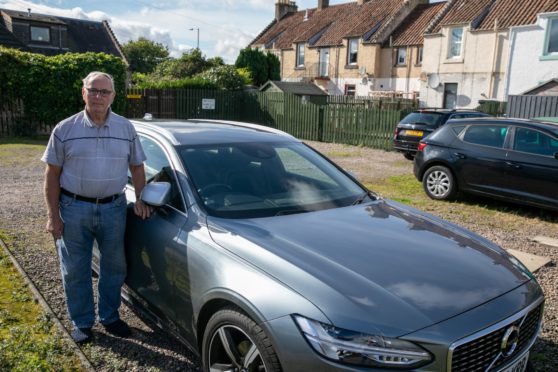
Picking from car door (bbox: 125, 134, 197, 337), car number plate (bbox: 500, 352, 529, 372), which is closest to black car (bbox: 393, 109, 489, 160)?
car door (bbox: 125, 134, 197, 337)

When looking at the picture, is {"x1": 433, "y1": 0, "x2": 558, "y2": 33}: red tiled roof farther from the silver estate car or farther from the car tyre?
the silver estate car

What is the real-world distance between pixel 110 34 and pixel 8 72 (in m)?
23.3

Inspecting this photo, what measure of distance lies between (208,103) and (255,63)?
14015 mm

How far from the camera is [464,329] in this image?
2137 mm

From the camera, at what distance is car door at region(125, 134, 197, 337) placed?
292cm

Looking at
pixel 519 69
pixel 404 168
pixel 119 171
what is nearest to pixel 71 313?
pixel 119 171

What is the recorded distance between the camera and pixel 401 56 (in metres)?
32.4

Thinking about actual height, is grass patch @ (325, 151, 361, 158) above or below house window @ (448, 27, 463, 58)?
below

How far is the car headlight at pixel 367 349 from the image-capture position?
6.66ft

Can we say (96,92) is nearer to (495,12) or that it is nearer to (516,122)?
(516,122)

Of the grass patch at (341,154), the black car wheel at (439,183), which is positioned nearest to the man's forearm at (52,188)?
the black car wheel at (439,183)

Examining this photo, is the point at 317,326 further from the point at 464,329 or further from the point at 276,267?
the point at 464,329

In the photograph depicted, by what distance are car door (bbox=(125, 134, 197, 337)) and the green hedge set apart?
15.0m

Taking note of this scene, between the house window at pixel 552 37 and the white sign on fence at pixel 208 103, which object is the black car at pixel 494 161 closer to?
the white sign on fence at pixel 208 103
